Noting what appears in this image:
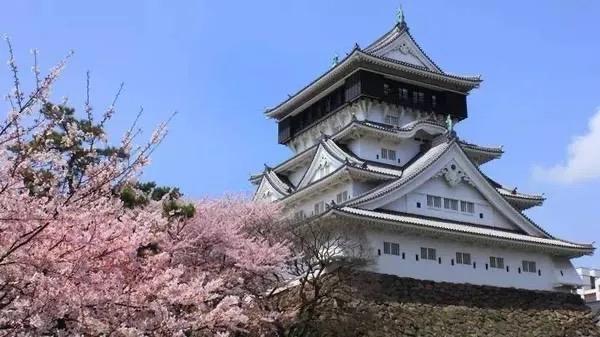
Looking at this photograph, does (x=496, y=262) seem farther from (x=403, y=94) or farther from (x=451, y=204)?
(x=403, y=94)

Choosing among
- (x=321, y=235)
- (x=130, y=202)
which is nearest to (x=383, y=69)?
(x=321, y=235)

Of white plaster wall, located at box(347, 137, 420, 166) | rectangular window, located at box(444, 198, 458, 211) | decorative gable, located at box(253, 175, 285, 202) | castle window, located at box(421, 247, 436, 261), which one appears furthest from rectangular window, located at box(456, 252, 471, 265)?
decorative gable, located at box(253, 175, 285, 202)

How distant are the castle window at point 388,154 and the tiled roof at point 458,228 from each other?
4183mm

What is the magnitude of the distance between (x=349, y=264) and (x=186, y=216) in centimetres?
1173

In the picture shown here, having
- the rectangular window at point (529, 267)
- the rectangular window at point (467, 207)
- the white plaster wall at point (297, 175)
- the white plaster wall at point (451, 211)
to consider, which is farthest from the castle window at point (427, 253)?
the white plaster wall at point (297, 175)

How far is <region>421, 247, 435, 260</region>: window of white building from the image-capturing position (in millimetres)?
23969

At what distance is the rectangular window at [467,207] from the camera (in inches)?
1028

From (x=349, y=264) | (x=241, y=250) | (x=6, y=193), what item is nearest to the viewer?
(x=6, y=193)

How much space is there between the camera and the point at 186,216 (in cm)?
1047

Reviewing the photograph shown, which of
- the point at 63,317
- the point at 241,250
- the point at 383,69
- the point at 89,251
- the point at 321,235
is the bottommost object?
the point at 63,317

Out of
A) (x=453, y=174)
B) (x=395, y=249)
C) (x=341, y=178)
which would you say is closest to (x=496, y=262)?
(x=453, y=174)

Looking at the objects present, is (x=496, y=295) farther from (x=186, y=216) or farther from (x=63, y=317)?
(x=63, y=317)

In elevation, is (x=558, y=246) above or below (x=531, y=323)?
above

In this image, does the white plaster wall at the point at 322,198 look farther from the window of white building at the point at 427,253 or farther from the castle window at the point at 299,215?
the window of white building at the point at 427,253
